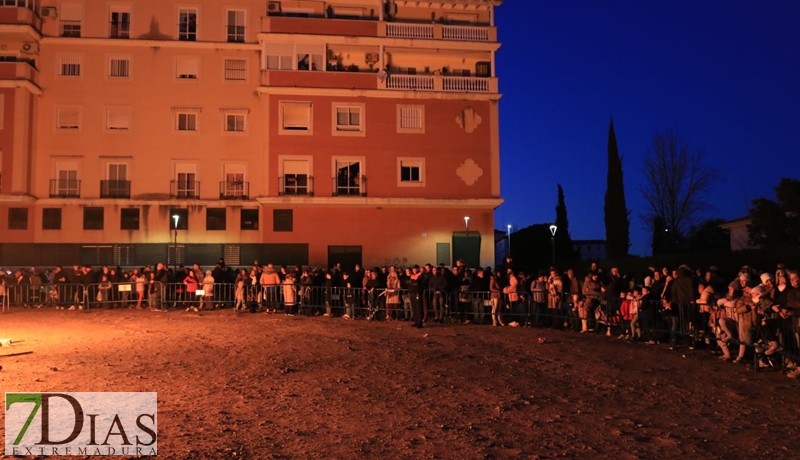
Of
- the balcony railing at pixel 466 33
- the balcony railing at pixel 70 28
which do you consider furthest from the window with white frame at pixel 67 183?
the balcony railing at pixel 466 33

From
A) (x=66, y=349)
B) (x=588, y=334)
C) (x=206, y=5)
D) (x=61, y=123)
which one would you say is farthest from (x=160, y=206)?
(x=588, y=334)

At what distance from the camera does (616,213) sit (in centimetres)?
3891

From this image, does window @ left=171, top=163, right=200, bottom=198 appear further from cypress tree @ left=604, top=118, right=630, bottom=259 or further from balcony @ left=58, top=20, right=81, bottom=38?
cypress tree @ left=604, top=118, right=630, bottom=259

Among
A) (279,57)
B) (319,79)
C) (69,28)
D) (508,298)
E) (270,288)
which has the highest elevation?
(69,28)

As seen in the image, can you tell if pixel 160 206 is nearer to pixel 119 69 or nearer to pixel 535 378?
pixel 119 69

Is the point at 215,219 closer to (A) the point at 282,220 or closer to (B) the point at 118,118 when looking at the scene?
(A) the point at 282,220

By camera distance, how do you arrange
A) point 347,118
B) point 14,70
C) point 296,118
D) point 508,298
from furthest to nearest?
point 347,118
point 296,118
point 14,70
point 508,298

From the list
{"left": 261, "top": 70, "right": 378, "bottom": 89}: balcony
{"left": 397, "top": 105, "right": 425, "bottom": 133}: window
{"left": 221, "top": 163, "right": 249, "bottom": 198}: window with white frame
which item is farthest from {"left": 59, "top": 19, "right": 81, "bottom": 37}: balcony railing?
{"left": 397, "top": 105, "right": 425, "bottom": 133}: window

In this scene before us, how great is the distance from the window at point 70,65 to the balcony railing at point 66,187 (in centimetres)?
583

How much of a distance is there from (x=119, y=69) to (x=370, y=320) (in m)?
24.5

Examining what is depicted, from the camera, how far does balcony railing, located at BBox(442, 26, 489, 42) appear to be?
36.2 meters

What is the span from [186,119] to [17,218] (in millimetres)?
10140

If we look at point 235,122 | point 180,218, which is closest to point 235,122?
point 235,122

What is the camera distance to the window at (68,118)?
3512cm
